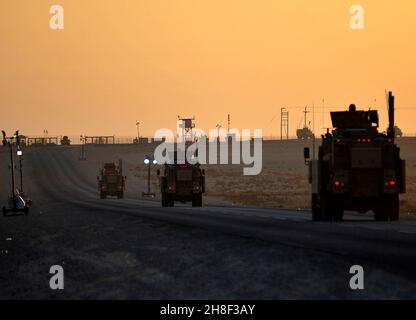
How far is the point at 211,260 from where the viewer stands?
678 inches

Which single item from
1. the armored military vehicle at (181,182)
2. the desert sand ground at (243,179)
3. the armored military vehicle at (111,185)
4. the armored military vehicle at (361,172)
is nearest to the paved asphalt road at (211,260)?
the armored military vehicle at (361,172)

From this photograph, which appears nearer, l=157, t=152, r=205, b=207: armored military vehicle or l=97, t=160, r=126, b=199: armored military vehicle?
l=157, t=152, r=205, b=207: armored military vehicle

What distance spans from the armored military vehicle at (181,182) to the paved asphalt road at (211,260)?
75.7ft

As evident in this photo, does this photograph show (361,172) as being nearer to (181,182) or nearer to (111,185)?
(181,182)

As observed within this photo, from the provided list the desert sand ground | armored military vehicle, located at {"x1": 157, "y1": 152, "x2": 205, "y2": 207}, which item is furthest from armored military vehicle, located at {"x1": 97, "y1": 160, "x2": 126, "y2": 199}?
armored military vehicle, located at {"x1": 157, "y1": 152, "x2": 205, "y2": 207}

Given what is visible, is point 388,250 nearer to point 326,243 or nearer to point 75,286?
point 326,243

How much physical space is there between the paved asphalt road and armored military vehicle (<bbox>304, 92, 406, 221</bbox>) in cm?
196

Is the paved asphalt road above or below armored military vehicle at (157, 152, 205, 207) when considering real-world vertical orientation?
below

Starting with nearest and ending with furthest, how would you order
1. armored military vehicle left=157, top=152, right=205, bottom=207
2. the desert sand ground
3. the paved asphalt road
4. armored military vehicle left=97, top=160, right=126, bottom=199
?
the paved asphalt road → armored military vehicle left=157, top=152, right=205, bottom=207 → the desert sand ground → armored military vehicle left=97, top=160, right=126, bottom=199

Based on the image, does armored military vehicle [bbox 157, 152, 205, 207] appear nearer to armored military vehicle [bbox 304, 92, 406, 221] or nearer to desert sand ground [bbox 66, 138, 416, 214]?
desert sand ground [bbox 66, 138, 416, 214]

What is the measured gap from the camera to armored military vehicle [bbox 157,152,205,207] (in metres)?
51.9

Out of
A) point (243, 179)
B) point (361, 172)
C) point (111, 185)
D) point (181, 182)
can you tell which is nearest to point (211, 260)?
point (361, 172)

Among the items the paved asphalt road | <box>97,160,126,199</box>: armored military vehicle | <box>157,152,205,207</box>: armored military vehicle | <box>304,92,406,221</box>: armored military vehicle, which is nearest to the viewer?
the paved asphalt road

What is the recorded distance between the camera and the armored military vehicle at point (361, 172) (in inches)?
A: 1111
